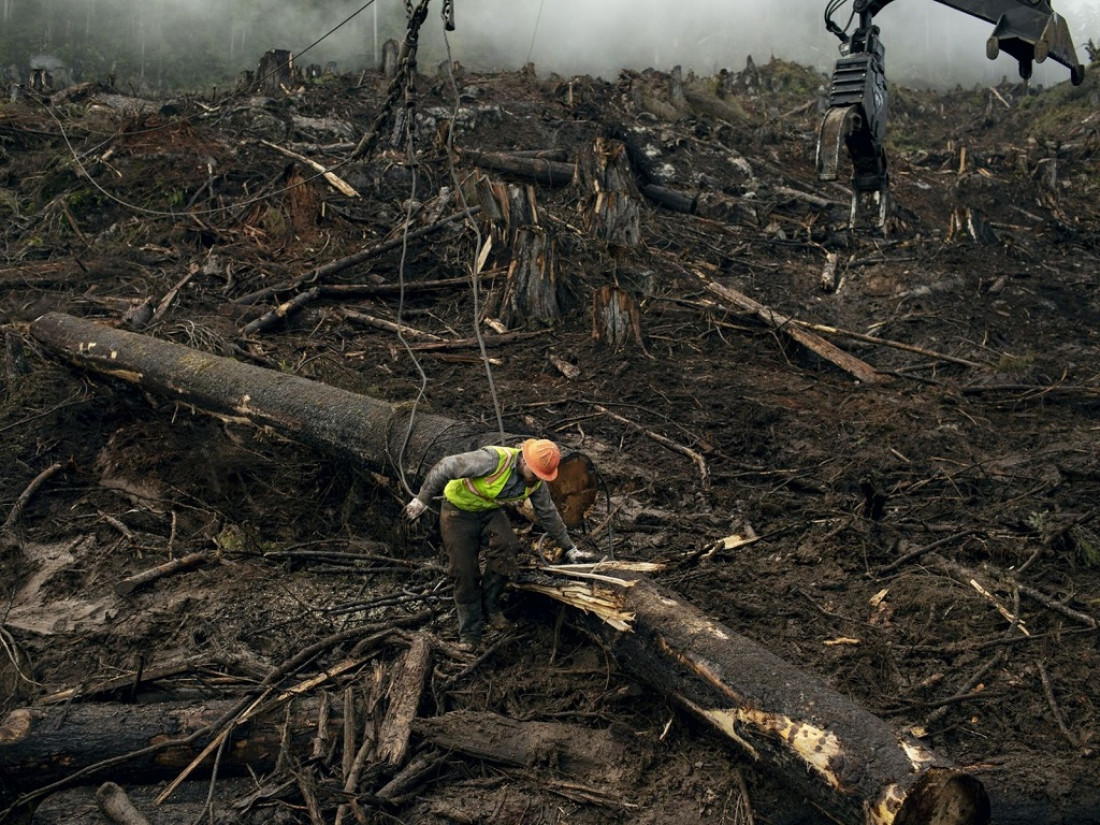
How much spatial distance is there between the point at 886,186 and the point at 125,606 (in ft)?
18.3

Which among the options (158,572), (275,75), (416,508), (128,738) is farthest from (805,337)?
(275,75)

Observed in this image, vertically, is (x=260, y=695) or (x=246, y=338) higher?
(x=246, y=338)

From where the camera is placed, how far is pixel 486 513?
5324 mm

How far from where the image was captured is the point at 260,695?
4.61m

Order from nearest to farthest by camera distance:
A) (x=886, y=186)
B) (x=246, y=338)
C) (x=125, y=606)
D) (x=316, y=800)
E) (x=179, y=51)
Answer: (x=316, y=800), (x=125, y=606), (x=886, y=186), (x=246, y=338), (x=179, y=51)

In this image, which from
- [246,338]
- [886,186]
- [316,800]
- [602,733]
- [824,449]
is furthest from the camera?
[246,338]

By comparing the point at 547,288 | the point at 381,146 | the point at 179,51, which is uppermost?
the point at 179,51

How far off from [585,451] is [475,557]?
2452 millimetres

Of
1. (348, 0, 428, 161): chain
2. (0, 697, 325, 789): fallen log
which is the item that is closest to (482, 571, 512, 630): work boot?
(0, 697, 325, 789): fallen log

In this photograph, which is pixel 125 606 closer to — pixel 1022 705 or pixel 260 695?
pixel 260 695

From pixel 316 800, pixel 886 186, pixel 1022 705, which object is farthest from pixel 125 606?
pixel 886 186

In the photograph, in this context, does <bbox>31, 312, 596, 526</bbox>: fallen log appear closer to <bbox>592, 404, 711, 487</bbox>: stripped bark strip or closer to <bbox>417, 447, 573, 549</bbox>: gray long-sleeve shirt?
<bbox>417, 447, 573, 549</bbox>: gray long-sleeve shirt

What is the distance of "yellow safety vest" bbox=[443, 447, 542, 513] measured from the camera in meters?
5.12

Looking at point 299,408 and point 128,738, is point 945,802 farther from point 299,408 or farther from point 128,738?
point 299,408
